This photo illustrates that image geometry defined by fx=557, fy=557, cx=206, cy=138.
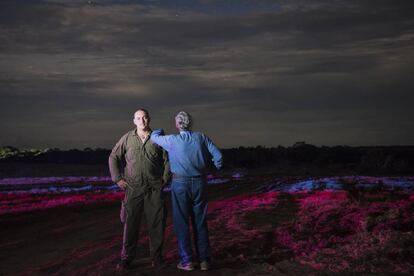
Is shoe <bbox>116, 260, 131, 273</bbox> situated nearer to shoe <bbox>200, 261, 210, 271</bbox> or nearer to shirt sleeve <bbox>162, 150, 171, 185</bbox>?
shoe <bbox>200, 261, 210, 271</bbox>

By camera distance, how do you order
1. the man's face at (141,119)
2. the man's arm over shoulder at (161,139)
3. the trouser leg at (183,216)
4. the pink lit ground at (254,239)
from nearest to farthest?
the trouser leg at (183,216) → the man's arm over shoulder at (161,139) → the man's face at (141,119) → the pink lit ground at (254,239)

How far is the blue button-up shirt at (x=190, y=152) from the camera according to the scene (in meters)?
9.02

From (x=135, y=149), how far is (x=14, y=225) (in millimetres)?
12373

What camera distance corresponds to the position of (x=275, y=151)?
8188 centimetres

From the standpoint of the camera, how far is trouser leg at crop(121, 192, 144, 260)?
9.41 meters

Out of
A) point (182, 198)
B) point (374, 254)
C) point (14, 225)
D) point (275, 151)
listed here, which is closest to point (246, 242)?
point (374, 254)

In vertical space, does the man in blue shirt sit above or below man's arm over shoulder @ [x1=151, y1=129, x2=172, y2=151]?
below

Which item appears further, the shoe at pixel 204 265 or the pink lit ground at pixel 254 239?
the pink lit ground at pixel 254 239

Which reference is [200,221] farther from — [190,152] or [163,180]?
[190,152]

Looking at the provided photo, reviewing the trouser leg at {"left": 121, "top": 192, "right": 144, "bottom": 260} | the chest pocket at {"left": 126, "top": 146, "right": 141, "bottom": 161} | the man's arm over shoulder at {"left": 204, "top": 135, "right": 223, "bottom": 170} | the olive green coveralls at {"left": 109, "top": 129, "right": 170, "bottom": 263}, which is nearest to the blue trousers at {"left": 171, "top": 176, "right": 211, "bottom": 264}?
the man's arm over shoulder at {"left": 204, "top": 135, "right": 223, "bottom": 170}

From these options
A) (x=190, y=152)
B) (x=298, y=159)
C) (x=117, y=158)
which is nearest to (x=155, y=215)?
(x=117, y=158)

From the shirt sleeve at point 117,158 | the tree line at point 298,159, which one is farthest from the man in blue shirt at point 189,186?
the tree line at point 298,159

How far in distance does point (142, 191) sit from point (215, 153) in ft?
4.71

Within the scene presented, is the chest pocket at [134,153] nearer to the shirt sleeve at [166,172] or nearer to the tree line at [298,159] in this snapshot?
the shirt sleeve at [166,172]
